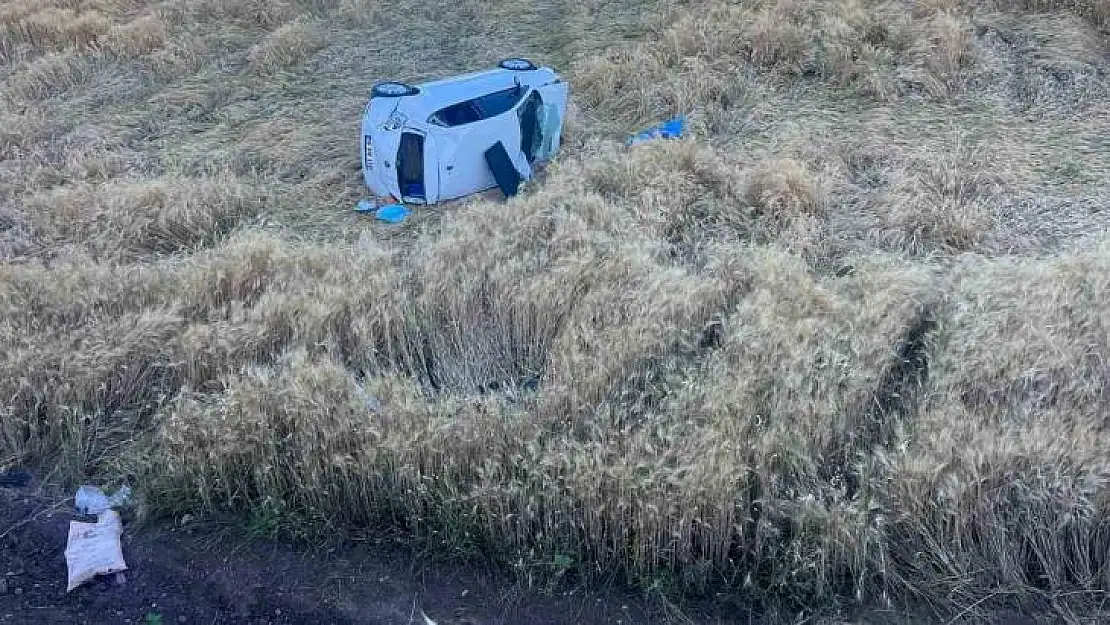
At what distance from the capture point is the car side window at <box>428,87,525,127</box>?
5504 mm

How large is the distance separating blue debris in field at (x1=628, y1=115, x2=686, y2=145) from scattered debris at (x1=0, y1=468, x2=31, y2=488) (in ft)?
11.8

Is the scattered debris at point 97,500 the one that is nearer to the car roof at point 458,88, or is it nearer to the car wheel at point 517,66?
the car roof at point 458,88

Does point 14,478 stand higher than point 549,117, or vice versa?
point 549,117

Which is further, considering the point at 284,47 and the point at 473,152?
the point at 284,47

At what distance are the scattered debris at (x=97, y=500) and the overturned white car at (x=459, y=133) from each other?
2399 mm

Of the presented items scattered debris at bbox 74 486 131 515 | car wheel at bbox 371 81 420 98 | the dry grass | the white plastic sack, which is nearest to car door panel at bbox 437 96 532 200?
car wheel at bbox 371 81 420 98

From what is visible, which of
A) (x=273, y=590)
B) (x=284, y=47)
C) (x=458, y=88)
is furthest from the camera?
(x=284, y=47)

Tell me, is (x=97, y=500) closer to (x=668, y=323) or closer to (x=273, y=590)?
(x=273, y=590)

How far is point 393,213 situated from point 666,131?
69.1 inches

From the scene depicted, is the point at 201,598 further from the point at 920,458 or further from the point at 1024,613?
the point at 1024,613

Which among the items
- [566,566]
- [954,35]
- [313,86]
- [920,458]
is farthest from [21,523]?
[954,35]

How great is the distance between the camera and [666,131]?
5.86m

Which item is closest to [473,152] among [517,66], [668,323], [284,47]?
[517,66]

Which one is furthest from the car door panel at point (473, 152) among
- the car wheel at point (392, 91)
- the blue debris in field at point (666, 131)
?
the blue debris in field at point (666, 131)
